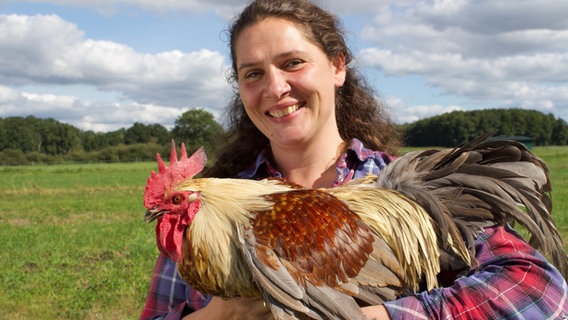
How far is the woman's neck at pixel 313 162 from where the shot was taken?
3.15 m

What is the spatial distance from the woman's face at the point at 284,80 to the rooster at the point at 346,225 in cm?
35

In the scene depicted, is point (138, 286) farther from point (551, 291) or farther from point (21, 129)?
point (21, 129)

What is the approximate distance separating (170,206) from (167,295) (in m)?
0.72

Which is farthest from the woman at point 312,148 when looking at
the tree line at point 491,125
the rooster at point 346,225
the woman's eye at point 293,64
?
the tree line at point 491,125

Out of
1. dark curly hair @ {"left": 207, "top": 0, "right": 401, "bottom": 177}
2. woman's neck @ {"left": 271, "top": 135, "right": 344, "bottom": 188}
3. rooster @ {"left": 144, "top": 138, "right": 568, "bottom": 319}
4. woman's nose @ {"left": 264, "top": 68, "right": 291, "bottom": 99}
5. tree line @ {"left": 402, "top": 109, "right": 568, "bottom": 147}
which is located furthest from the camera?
tree line @ {"left": 402, "top": 109, "right": 568, "bottom": 147}

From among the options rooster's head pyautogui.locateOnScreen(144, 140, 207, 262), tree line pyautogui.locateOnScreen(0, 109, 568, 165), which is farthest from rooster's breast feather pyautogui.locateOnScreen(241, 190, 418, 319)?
tree line pyautogui.locateOnScreen(0, 109, 568, 165)

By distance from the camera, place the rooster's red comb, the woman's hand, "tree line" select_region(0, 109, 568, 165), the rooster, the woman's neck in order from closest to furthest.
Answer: the rooster → the woman's hand → the rooster's red comb → the woman's neck → "tree line" select_region(0, 109, 568, 165)

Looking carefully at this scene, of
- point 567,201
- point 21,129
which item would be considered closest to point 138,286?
point 567,201

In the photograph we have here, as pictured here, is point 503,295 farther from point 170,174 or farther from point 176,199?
point 170,174

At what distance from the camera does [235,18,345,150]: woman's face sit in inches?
112

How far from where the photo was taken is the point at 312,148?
10.2 ft

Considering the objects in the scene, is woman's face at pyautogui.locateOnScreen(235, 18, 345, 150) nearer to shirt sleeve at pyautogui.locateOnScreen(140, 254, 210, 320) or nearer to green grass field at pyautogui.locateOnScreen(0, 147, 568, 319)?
shirt sleeve at pyautogui.locateOnScreen(140, 254, 210, 320)

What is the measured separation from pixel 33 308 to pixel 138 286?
5.45ft

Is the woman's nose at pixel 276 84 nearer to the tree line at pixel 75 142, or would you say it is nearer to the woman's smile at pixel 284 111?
the woman's smile at pixel 284 111
